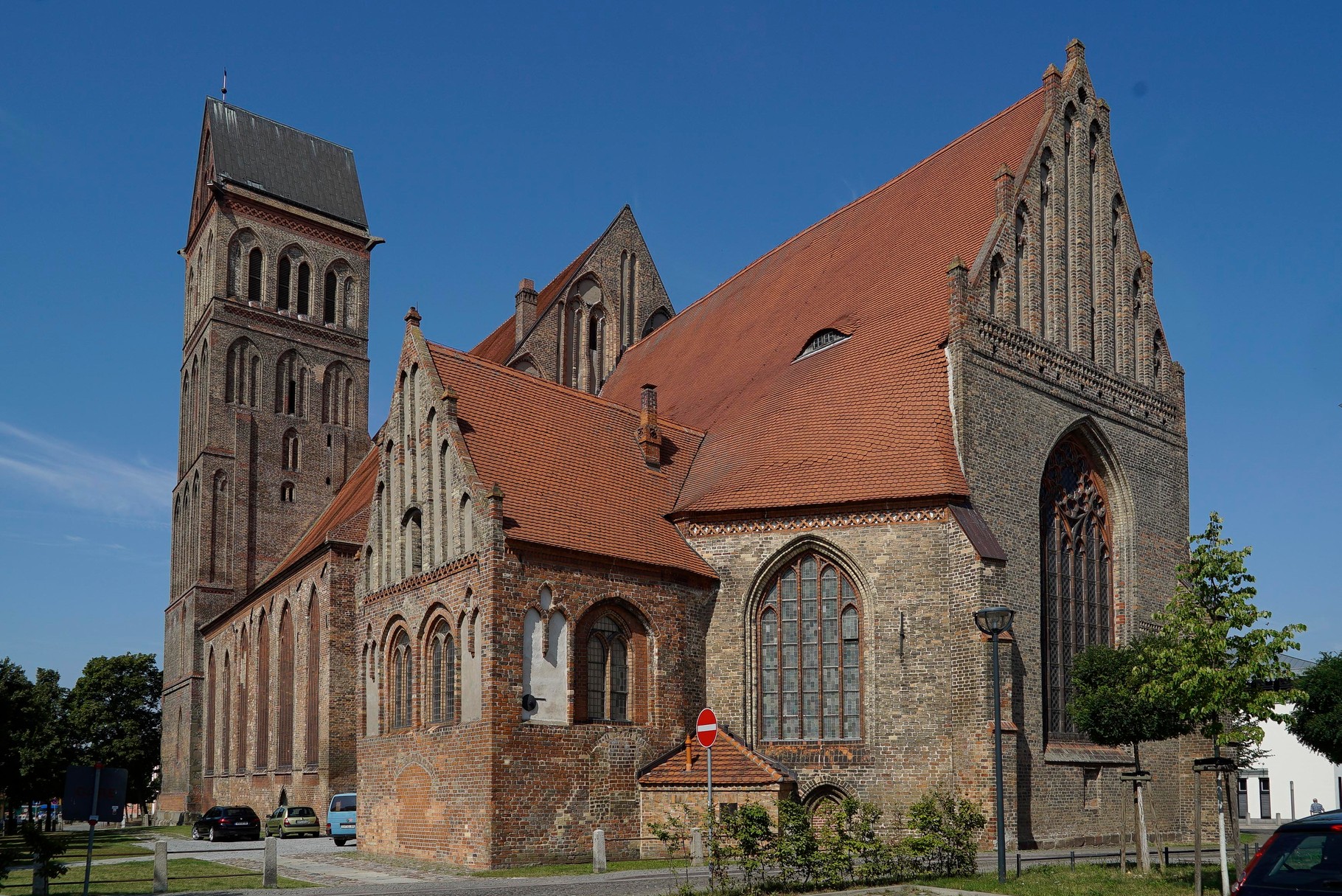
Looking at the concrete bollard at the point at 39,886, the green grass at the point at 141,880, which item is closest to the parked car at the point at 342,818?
the green grass at the point at 141,880

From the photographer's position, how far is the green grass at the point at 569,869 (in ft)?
65.9

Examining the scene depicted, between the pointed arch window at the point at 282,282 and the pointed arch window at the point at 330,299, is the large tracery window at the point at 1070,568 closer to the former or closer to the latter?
the pointed arch window at the point at 330,299

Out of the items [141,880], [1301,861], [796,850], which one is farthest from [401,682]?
[1301,861]

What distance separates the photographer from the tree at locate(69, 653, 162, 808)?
68438 millimetres

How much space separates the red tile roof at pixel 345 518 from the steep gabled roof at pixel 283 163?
40.7ft

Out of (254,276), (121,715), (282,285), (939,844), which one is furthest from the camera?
(121,715)

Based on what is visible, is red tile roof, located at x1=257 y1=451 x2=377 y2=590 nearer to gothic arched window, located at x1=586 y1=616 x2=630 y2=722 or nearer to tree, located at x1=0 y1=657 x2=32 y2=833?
tree, located at x1=0 y1=657 x2=32 y2=833

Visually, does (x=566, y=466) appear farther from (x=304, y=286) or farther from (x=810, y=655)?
(x=304, y=286)

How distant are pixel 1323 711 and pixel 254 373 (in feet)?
132

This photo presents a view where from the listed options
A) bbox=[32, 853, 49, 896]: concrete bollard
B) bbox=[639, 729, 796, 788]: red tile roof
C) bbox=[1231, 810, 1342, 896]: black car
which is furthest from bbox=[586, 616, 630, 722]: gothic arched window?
bbox=[1231, 810, 1342, 896]: black car

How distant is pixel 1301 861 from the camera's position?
881 cm

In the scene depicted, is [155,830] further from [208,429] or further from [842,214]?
[842,214]

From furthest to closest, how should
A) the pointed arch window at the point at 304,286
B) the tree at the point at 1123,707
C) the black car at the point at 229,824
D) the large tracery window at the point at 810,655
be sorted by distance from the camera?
1. the pointed arch window at the point at 304,286
2. the black car at the point at 229,824
3. the large tracery window at the point at 810,655
4. the tree at the point at 1123,707

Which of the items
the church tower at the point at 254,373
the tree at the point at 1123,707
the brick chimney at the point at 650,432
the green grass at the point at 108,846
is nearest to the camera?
the tree at the point at 1123,707
